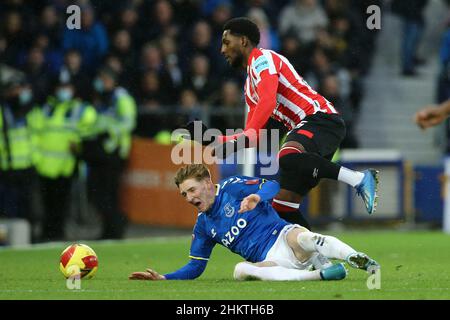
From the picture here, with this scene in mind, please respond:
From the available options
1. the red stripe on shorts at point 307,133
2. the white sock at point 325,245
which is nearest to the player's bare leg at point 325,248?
the white sock at point 325,245

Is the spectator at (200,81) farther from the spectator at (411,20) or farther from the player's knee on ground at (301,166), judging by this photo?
the player's knee on ground at (301,166)

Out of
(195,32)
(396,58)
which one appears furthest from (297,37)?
(396,58)

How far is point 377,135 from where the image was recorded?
2072 centimetres

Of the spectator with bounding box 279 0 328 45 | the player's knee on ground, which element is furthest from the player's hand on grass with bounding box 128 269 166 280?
the spectator with bounding box 279 0 328 45

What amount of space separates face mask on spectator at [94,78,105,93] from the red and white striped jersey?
21.7ft

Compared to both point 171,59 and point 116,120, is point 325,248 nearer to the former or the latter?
point 116,120

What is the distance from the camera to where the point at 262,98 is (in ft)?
29.8

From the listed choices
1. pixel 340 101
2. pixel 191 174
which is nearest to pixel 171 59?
pixel 340 101

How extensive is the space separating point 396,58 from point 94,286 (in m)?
13.9

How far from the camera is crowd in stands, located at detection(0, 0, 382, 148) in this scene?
17078 millimetres

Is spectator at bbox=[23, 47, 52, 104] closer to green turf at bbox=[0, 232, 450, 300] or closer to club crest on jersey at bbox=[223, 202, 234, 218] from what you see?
green turf at bbox=[0, 232, 450, 300]

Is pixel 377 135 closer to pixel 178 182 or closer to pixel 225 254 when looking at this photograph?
pixel 225 254

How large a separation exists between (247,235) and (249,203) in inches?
30.4

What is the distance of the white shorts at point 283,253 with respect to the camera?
8680mm
